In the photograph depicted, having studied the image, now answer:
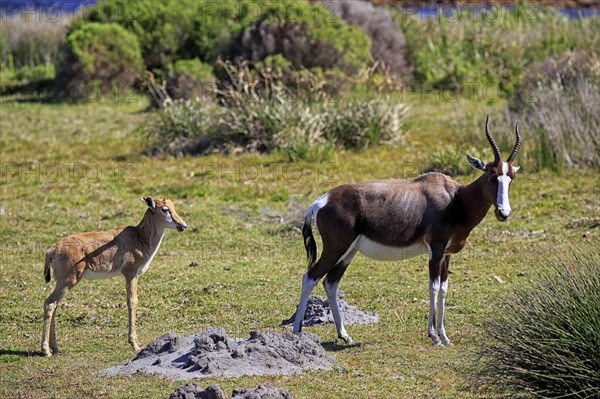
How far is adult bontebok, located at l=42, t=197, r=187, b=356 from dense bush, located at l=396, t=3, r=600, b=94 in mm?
17611

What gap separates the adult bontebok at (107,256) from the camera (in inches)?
395

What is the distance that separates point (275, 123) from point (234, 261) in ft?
23.5

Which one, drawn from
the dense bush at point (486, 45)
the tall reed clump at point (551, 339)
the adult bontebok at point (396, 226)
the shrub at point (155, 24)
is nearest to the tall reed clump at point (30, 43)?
the shrub at point (155, 24)

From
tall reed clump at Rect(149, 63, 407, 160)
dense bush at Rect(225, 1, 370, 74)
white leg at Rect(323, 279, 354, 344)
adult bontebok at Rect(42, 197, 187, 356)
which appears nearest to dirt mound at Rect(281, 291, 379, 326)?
white leg at Rect(323, 279, 354, 344)

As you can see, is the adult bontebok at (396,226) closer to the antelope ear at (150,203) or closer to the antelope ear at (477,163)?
the antelope ear at (477,163)

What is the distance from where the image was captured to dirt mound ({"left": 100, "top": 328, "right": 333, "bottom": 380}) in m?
8.85

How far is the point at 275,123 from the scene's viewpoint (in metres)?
20.9

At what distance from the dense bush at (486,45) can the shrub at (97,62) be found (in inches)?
319

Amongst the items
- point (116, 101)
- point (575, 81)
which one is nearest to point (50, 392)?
point (575, 81)

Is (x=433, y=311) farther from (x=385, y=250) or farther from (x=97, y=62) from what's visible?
(x=97, y=62)

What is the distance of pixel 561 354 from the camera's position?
764cm

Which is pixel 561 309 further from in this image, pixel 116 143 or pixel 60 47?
pixel 60 47

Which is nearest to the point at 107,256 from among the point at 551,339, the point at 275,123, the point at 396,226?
the point at 396,226

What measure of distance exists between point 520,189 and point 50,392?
11.1m
